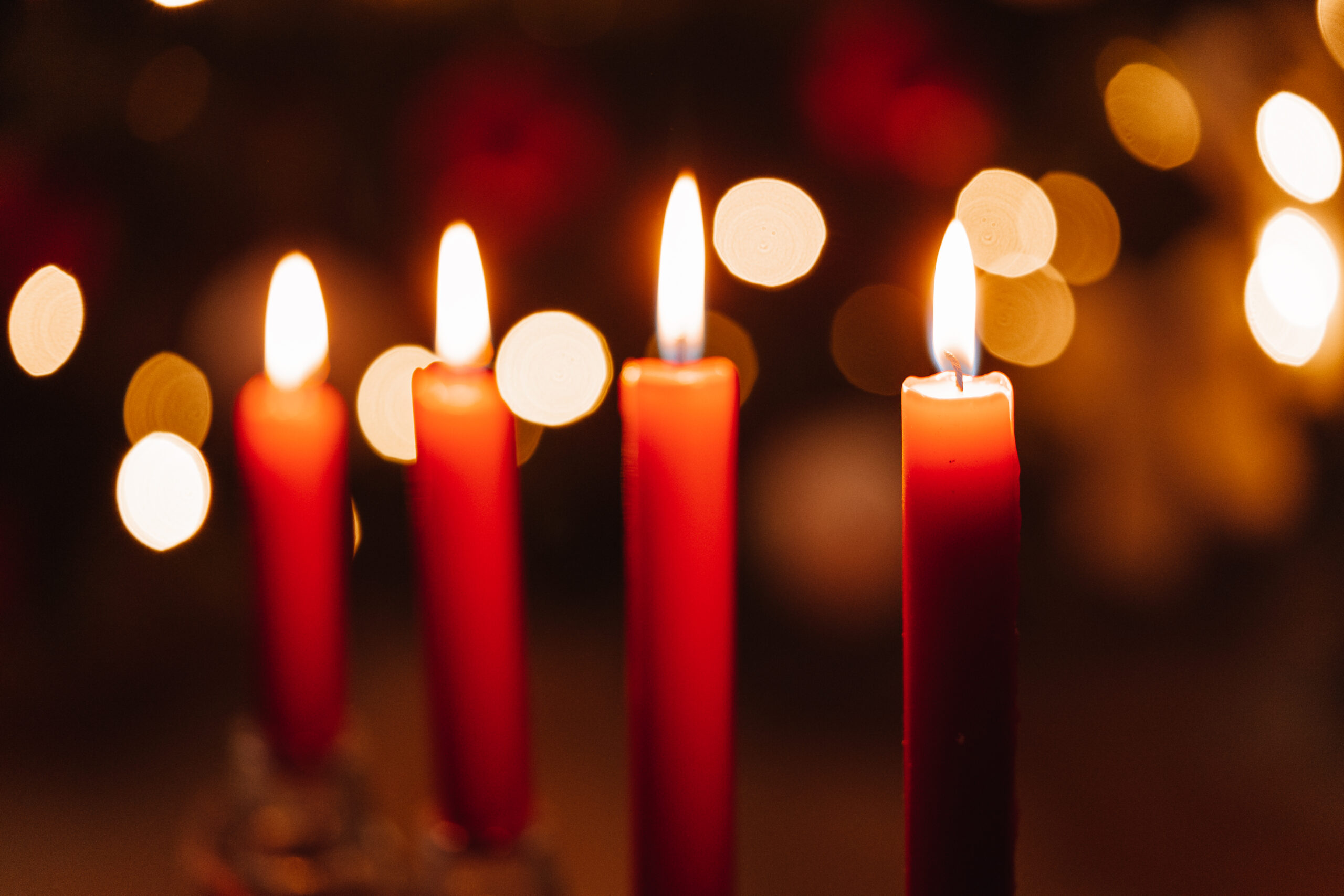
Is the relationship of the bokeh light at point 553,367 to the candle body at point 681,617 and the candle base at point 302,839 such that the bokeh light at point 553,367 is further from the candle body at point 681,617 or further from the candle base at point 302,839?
the candle body at point 681,617

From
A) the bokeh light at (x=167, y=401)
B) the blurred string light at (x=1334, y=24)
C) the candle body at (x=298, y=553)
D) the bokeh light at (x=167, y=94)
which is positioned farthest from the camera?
the bokeh light at (x=167, y=401)

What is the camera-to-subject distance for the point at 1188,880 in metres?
0.69

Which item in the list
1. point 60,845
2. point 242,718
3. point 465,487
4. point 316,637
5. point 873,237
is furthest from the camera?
point 873,237

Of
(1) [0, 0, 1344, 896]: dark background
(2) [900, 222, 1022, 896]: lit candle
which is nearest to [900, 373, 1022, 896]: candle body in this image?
(2) [900, 222, 1022, 896]: lit candle

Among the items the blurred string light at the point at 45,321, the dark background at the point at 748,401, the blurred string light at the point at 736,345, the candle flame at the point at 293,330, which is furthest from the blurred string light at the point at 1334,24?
the blurred string light at the point at 45,321

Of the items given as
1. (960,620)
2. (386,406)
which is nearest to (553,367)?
(386,406)

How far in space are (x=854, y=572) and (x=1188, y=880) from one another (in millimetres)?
380

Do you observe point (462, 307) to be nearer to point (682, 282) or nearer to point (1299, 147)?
point (682, 282)

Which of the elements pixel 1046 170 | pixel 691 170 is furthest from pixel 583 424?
pixel 1046 170

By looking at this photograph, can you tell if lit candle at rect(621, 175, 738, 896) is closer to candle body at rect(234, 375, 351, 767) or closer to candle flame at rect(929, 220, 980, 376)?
candle flame at rect(929, 220, 980, 376)

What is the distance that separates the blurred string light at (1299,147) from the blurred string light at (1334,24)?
41mm

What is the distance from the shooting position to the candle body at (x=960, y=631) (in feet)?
1.19

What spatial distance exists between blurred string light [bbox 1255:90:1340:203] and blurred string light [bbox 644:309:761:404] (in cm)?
46

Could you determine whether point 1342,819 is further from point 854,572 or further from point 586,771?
point 586,771
